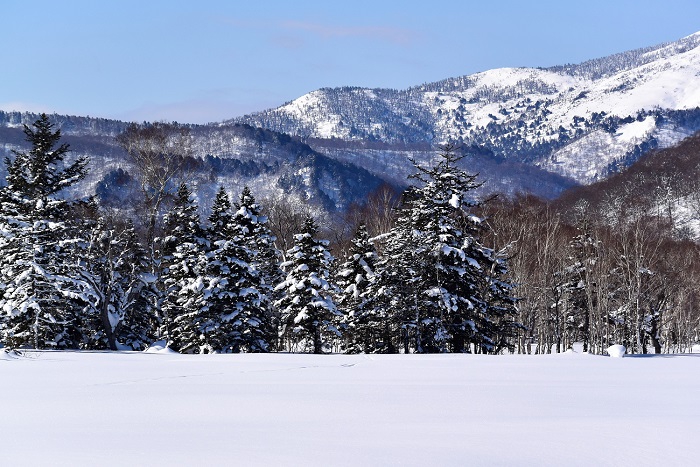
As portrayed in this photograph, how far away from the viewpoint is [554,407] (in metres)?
8.89

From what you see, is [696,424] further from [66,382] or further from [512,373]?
[66,382]

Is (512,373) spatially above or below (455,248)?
below

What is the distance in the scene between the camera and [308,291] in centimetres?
3272

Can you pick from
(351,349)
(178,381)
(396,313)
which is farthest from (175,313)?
(178,381)

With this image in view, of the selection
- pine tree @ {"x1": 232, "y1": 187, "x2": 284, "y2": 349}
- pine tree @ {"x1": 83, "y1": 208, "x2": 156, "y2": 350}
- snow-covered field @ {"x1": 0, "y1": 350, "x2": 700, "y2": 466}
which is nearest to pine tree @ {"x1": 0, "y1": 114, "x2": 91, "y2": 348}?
pine tree @ {"x1": 83, "y1": 208, "x2": 156, "y2": 350}

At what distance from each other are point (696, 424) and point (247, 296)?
25.3 m

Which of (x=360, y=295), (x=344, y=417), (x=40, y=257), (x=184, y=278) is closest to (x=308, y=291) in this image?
(x=360, y=295)

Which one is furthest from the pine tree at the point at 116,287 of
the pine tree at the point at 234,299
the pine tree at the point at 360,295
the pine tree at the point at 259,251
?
the pine tree at the point at 360,295

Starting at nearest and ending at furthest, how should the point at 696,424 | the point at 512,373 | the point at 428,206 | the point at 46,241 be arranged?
the point at 696,424 → the point at 512,373 → the point at 46,241 → the point at 428,206

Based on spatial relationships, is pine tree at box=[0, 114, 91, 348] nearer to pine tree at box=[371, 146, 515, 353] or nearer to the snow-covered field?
pine tree at box=[371, 146, 515, 353]

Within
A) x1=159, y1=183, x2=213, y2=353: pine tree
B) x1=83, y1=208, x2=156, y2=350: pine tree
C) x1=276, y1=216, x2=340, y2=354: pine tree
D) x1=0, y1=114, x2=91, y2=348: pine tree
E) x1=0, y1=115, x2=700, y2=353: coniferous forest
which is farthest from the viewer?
x1=276, y1=216, x2=340, y2=354: pine tree

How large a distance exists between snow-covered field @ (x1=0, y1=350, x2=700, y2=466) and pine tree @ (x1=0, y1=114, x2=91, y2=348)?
1418 cm

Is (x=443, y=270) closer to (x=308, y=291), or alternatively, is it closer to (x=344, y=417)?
(x=308, y=291)

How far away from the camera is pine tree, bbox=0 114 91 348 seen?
89.0 ft
